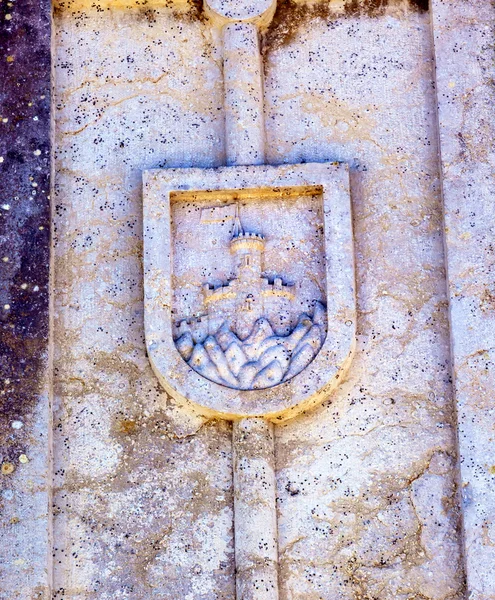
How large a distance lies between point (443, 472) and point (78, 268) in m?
1.72

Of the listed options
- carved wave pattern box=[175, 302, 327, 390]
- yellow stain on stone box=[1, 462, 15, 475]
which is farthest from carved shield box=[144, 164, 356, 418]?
yellow stain on stone box=[1, 462, 15, 475]

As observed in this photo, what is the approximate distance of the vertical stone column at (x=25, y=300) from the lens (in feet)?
18.4

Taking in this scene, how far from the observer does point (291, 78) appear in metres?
6.37

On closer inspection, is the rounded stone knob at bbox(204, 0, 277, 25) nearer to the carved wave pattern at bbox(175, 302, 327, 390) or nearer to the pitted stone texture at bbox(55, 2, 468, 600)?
the pitted stone texture at bbox(55, 2, 468, 600)

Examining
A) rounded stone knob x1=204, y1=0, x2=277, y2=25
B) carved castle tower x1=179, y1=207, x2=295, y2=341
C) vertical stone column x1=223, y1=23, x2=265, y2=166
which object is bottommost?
carved castle tower x1=179, y1=207, x2=295, y2=341

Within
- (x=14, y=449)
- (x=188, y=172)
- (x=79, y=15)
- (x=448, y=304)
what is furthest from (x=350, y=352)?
(x=79, y=15)

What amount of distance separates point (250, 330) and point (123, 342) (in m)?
0.53

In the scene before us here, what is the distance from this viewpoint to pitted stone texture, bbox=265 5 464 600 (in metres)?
5.68

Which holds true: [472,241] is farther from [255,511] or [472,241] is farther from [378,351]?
[255,511]

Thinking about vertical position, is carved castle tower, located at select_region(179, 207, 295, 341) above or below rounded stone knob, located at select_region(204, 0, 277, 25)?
below

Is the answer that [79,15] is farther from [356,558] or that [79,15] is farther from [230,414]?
[356,558]

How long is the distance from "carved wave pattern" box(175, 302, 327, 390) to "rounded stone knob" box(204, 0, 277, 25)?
1.39 m

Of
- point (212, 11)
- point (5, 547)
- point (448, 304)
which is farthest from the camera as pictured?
point (212, 11)

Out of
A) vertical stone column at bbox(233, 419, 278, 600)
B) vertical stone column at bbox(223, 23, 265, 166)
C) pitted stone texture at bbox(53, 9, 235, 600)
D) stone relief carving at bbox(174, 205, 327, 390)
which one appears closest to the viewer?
vertical stone column at bbox(233, 419, 278, 600)
